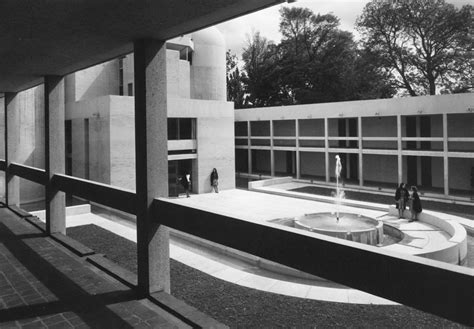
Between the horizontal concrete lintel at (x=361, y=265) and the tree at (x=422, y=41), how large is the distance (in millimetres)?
39241

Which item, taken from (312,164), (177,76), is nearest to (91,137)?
(177,76)

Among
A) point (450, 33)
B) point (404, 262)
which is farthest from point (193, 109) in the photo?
point (450, 33)

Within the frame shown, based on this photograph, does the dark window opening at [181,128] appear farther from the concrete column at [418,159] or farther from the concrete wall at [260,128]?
the concrete column at [418,159]

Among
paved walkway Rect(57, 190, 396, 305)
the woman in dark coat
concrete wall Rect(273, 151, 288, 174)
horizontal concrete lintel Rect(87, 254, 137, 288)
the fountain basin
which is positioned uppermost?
concrete wall Rect(273, 151, 288, 174)

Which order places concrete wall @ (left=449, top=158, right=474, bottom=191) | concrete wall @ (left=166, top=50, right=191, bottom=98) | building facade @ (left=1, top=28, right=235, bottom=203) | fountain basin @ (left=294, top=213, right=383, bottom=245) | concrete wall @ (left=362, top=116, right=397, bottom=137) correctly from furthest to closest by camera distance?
1. concrete wall @ (left=362, top=116, right=397, bottom=137)
2. concrete wall @ (left=166, top=50, right=191, bottom=98)
3. concrete wall @ (left=449, top=158, right=474, bottom=191)
4. building facade @ (left=1, top=28, right=235, bottom=203)
5. fountain basin @ (left=294, top=213, right=383, bottom=245)

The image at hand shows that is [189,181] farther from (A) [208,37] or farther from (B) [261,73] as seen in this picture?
(B) [261,73]

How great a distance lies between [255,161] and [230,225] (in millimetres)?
35470

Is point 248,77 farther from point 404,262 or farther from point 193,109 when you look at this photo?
point 404,262

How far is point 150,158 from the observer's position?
5.57m

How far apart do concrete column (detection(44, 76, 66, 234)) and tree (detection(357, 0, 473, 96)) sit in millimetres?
37441

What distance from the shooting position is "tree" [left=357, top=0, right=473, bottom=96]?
36062 millimetres

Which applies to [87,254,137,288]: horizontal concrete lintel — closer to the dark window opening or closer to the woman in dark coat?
the woman in dark coat

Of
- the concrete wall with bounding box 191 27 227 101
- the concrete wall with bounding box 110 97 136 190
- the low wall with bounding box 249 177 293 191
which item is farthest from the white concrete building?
the concrete wall with bounding box 110 97 136 190

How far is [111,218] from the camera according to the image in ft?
56.1
